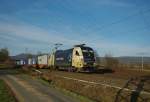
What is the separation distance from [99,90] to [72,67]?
26.4m

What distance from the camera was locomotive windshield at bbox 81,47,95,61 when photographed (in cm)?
4208

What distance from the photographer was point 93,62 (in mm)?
42156

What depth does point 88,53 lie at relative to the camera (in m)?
42.6

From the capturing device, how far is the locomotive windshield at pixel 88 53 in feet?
138

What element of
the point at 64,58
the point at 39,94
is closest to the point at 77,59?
the point at 64,58

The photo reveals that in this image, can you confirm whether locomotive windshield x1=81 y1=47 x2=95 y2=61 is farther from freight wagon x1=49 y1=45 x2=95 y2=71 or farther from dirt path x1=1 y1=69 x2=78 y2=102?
dirt path x1=1 y1=69 x2=78 y2=102

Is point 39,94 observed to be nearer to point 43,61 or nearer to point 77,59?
point 77,59

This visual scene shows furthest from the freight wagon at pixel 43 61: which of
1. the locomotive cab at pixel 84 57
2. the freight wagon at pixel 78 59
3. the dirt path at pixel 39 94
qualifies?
the dirt path at pixel 39 94

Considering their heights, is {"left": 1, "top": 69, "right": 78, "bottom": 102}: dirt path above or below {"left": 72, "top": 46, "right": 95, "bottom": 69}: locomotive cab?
below

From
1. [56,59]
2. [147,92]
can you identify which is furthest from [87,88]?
[56,59]

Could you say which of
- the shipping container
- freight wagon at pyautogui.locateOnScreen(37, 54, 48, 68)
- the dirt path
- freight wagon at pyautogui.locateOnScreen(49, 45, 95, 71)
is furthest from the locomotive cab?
freight wagon at pyautogui.locateOnScreen(37, 54, 48, 68)

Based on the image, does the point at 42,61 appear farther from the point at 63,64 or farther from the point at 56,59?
the point at 63,64

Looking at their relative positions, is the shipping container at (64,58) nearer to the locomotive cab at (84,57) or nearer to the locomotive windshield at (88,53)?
the locomotive cab at (84,57)

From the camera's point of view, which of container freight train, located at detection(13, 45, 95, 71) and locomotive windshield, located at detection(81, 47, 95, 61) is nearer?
container freight train, located at detection(13, 45, 95, 71)
